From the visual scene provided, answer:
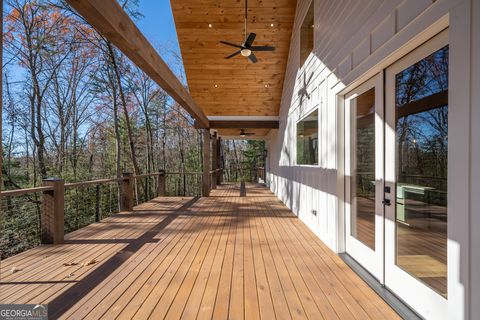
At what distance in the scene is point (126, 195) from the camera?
6293mm

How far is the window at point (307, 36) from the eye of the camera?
16.7ft

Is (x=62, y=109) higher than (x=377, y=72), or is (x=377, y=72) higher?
(x=62, y=109)

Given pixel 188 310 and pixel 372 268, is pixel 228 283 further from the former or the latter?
pixel 372 268

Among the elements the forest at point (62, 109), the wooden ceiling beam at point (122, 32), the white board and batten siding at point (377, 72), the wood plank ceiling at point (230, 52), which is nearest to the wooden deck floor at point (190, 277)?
the white board and batten siding at point (377, 72)

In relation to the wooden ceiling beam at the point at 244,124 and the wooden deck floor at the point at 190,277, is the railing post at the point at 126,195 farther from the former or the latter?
Answer: the wooden ceiling beam at the point at 244,124

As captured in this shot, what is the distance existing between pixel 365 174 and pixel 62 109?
13.1 meters

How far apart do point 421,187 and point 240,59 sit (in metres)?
Result: 6.16

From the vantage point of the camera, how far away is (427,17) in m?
1.77

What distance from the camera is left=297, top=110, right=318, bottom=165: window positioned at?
15.2ft

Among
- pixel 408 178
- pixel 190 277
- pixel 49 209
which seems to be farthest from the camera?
pixel 49 209

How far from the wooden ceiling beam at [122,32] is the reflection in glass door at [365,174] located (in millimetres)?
2585

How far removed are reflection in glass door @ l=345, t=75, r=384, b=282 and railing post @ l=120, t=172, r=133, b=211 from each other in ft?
16.6

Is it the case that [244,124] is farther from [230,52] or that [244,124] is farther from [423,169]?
[423,169]

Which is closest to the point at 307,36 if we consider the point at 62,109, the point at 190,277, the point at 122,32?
the point at 122,32
